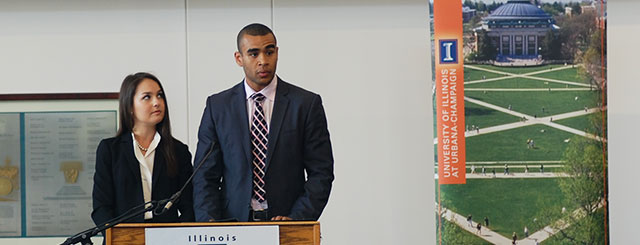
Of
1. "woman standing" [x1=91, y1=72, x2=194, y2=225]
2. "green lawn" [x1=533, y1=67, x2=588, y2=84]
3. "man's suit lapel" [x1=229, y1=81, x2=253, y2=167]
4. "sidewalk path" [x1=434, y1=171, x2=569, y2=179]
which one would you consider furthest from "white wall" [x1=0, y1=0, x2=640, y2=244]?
"man's suit lapel" [x1=229, y1=81, x2=253, y2=167]

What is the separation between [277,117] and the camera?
11.2 ft

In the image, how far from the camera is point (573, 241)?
14.0ft

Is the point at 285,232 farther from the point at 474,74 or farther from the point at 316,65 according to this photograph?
the point at 316,65

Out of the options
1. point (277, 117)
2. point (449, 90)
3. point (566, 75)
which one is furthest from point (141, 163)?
point (566, 75)

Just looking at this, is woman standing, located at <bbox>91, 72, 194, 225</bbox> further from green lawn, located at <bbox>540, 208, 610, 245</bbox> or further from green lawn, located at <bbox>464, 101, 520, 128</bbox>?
green lawn, located at <bbox>540, 208, 610, 245</bbox>

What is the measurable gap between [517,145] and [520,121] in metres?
0.12

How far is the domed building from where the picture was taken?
4238mm

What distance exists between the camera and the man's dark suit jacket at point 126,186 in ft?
11.7

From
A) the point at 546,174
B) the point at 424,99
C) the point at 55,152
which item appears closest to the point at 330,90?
the point at 424,99
